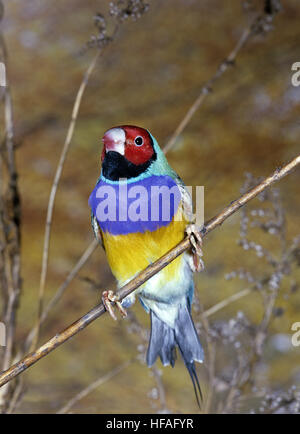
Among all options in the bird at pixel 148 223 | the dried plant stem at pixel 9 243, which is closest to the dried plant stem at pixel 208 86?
the bird at pixel 148 223

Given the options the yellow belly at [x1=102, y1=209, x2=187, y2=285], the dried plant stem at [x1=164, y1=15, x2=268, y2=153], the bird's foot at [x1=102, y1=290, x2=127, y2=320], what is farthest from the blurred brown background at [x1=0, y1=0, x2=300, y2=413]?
the bird's foot at [x1=102, y1=290, x2=127, y2=320]

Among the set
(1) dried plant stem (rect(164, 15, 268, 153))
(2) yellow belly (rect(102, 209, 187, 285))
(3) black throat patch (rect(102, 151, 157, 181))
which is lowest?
(2) yellow belly (rect(102, 209, 187, 285))

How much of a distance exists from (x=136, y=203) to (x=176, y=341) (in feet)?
0.85

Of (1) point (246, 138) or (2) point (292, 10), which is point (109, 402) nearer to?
(1) point (246, 138)

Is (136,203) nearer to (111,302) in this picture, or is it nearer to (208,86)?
(111,302)

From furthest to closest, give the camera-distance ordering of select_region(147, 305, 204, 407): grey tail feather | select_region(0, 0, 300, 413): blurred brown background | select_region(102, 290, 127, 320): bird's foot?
select_region(0, 0, 300, 413): blurred brown background → select_region(147, 305, 204, 407): grey tail feather → select_region(102, 290, 127, 320): bird's foot

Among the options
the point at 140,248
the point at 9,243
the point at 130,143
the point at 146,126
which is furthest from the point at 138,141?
the point at 146,126

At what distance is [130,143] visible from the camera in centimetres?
62

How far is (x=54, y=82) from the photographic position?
1.36m

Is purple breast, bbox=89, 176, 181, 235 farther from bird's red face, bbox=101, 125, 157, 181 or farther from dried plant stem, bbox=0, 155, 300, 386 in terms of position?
dried plant stem, bbox=0, 155, 300, 386

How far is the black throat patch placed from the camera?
636 mm

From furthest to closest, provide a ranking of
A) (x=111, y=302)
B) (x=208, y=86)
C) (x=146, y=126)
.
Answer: (x=146, y=126) → (x=208, y=86) → (x=111, y=302)

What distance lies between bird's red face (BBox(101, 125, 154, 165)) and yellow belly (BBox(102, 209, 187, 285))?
10 centimetres

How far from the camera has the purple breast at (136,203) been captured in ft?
2.13
